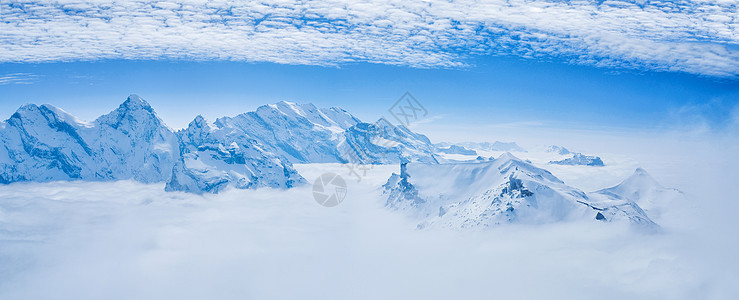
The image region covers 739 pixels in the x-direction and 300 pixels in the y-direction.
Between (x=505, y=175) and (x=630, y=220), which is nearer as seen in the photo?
(x=630, y=220)

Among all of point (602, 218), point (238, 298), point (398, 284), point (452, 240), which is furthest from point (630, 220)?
point (238, 298)

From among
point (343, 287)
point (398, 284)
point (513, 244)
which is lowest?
point (343, 287)

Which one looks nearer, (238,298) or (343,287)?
(343,287)

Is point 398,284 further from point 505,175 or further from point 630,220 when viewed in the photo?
point 630,220

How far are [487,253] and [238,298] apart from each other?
127m

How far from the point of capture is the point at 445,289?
503 ft

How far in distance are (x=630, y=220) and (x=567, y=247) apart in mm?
26158

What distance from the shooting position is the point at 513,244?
162125 millimetres

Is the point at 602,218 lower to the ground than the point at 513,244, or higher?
higher

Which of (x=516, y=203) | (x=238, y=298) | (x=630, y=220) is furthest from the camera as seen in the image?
(x=238, y=298)

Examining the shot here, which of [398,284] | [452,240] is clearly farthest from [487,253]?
[398,284]

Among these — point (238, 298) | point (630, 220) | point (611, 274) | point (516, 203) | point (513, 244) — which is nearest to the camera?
point (611, 274)

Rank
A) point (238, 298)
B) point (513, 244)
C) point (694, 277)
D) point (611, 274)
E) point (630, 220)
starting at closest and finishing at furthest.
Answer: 1. point (694, 277)
2. point (611, 274)
3. point (630, 220)
4. point (513, 244)
5. point (238, 298)

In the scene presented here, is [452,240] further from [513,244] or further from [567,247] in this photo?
[567,247]
